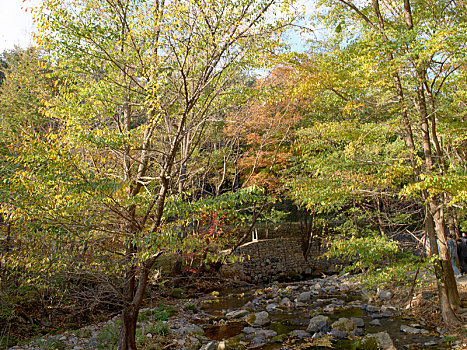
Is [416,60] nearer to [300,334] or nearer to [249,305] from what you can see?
[300,334]

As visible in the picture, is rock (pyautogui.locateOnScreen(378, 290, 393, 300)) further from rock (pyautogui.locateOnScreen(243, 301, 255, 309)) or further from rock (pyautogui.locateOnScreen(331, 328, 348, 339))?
rock (pyautogui.locateOnScreen(243, 301, 255, 309))

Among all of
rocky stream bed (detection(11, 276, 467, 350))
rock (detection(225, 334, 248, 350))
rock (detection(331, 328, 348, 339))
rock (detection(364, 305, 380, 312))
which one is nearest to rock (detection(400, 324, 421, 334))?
rocky stream bed (detection(11, 276, 467, 350))

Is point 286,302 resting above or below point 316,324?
below

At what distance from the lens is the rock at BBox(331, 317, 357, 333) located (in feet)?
25.8

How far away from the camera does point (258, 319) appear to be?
9.16 metres

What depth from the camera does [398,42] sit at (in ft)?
18.2

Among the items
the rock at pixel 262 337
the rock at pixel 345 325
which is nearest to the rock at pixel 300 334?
the rock at pixel 262 337

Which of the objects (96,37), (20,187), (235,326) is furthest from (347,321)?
(96,37)

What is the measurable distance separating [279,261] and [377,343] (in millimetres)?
12963

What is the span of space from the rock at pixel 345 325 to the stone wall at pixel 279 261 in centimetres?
859

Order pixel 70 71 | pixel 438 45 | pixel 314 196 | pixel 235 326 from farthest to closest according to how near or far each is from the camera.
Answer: pixel 235 326 < pixel 314 196 < pixel 70 71 < pixel 438 45

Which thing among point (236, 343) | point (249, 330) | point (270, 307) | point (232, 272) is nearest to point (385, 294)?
point (270, 307)

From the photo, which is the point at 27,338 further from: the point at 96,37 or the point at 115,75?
the point at 96,37

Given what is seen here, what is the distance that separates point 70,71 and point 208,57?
2581mm
